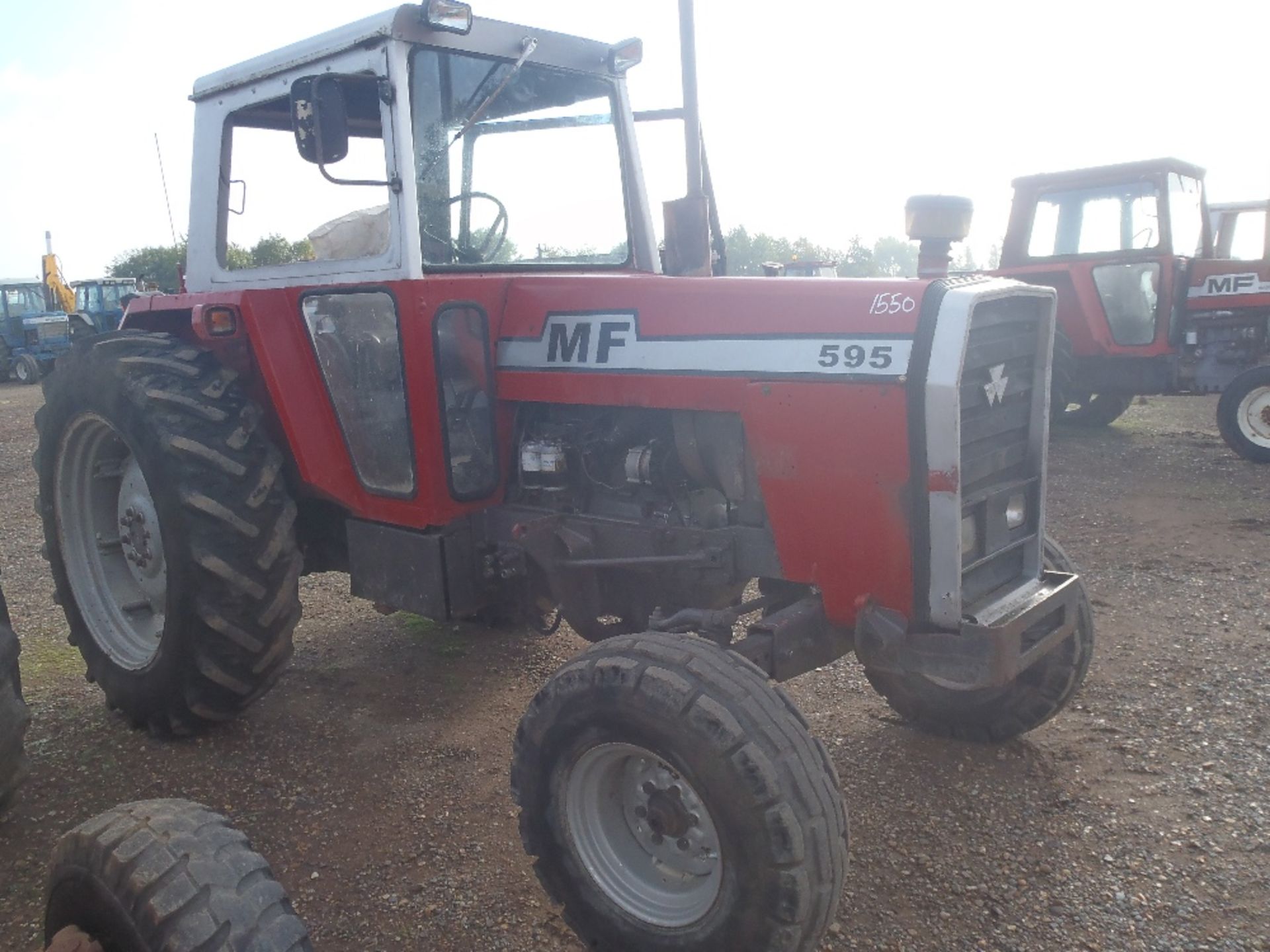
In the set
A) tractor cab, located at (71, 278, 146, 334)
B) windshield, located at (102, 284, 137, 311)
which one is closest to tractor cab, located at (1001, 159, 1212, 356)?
tractor cab, located at (71, 278, 146, 334)

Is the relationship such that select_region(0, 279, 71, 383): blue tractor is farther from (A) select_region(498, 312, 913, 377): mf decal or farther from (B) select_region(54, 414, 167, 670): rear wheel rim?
(A) select_region(498, 312, 913, 377): mf decal

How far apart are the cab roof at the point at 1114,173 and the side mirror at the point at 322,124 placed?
26.2 ft

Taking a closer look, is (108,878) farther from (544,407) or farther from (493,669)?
(493,669)

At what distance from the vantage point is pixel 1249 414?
8.54m

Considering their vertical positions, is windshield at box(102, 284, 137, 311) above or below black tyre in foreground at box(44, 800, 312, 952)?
above

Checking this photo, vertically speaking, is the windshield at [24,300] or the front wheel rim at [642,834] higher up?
the windshield at [24,300]

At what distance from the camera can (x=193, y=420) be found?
11.8 ft

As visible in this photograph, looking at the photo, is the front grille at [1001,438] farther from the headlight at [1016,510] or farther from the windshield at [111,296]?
the windshield at [111,296]

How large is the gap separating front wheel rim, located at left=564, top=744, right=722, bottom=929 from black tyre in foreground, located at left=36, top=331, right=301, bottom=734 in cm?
149

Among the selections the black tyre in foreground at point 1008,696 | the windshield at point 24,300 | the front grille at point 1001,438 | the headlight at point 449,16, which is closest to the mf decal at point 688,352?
the front grille at point 1001,438

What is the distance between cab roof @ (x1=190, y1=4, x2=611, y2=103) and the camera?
3240 millimetres

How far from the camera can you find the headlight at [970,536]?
293 cm

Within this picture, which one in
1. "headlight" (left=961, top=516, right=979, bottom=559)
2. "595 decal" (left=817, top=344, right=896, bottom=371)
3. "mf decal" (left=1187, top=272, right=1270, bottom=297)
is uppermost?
"mf decal" (left=1187, top=272, right=1270, bottom=297)

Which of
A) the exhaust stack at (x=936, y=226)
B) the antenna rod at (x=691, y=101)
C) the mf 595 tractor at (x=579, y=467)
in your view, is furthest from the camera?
the antenna rod at (x=691, y=101)
